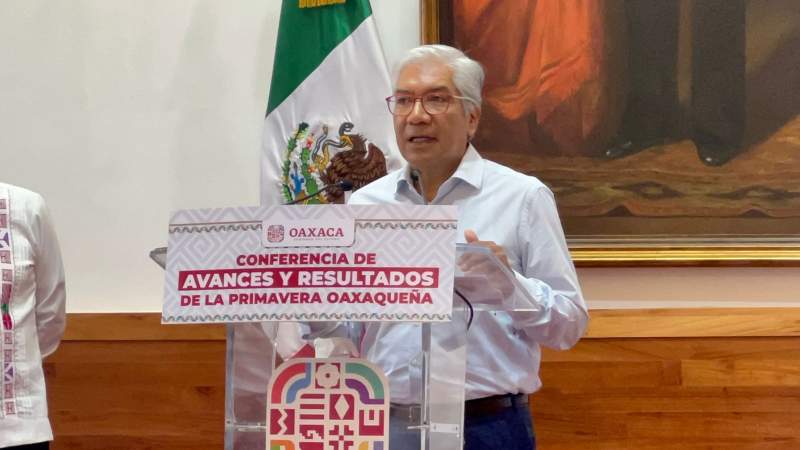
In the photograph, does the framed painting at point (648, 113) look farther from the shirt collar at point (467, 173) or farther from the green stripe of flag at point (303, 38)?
the shirt collar at point (467, 173)

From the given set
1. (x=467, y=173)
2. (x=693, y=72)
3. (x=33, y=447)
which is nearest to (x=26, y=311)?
(x=33, y=447)

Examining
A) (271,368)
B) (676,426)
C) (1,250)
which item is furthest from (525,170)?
(271,368)

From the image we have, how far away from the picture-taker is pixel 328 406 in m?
1.57

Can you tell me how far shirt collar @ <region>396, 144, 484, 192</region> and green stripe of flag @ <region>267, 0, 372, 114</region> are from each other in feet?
4.34

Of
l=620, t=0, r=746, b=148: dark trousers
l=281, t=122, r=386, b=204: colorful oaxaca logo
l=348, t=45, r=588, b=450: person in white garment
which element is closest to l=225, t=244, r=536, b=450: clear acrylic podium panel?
l=348, t=45, r=588, b=450: person in white garment

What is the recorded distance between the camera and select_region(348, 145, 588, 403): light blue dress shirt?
1.97 metres

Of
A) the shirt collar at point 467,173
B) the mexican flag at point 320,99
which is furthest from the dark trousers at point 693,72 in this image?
the shirt collar at point 467,173

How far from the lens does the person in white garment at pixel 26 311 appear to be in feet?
7.73

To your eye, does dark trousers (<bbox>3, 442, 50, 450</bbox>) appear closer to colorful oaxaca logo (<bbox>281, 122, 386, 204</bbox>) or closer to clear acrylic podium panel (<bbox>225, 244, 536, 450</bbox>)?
clear acrylic podium panel (<bbox>225, 244, 536, 450</bbox>)

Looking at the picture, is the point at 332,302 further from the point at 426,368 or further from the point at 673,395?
the point at 673,395

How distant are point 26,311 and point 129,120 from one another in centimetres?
144

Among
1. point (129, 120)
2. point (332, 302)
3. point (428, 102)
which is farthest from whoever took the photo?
point (129, 120)

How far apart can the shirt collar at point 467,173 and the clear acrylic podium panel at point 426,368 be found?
1.68ft

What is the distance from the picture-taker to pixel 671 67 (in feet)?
11.6
